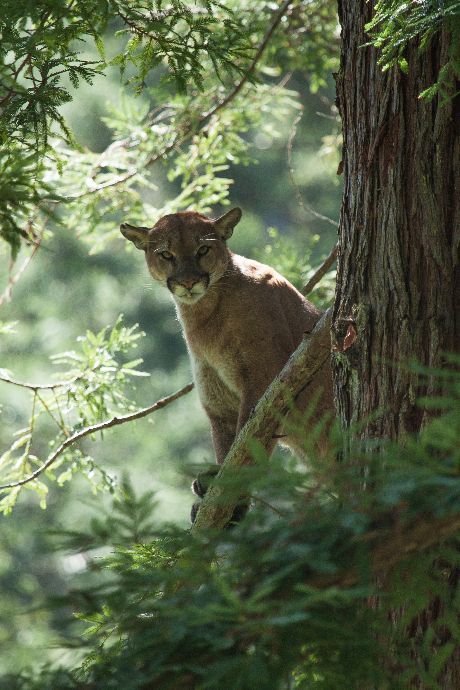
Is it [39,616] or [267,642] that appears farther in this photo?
[39,616]

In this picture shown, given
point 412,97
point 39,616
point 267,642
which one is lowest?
point 267,642

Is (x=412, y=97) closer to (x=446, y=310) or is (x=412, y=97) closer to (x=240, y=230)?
(x=446, y=310)

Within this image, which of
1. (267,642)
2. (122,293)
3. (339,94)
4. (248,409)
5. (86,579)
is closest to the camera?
(267,642)

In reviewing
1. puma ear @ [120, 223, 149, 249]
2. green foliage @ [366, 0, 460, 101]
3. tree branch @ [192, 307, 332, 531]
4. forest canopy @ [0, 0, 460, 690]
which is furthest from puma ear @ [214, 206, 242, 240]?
green foliage @ [366, 0, 460, 101]

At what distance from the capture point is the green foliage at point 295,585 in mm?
1761

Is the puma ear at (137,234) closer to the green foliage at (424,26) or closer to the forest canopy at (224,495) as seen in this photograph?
the forest canopy at (224,495)

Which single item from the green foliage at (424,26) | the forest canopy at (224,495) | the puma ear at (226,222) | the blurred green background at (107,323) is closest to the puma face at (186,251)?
the puma ear at (226,222)

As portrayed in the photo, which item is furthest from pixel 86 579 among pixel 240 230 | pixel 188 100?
pixel 188 100

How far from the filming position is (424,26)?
290 centimetres

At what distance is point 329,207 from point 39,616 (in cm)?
1864

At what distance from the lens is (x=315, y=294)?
21.8ft

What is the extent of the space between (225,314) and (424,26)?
2599mm

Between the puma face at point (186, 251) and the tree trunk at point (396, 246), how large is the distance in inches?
69.5

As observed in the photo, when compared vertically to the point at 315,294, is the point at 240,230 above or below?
above
